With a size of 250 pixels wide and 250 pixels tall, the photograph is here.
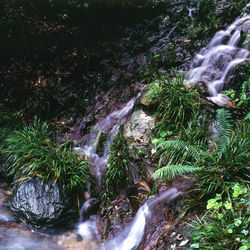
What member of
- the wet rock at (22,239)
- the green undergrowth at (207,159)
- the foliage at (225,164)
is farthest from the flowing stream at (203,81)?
the foliage at (225,164)

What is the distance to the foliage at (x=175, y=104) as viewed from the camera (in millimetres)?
3861

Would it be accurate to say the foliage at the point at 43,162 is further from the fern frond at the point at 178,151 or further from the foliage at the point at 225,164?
the foliage at the point at 225,164

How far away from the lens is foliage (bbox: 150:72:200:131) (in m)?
3.86

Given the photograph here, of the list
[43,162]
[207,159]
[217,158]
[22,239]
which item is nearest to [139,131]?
[207,159]

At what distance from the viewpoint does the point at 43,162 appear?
3869 millimetres

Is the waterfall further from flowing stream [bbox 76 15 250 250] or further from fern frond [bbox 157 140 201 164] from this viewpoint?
fern frond [bbox 157 140 201 164]

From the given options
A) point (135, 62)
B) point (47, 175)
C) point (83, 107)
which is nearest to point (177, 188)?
point (47, 175)

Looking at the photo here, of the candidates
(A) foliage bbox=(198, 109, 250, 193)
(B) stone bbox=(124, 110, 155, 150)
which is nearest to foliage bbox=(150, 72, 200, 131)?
(B) stone bbox=(124, 110, 155, 150)

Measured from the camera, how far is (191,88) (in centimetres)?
412

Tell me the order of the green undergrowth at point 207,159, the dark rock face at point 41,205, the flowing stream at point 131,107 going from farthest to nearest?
the dark rock face at point 41,205 → the flowing stream at point 131,107 → the green undergrowth at point 207,159

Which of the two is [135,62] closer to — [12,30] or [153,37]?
[153,37]

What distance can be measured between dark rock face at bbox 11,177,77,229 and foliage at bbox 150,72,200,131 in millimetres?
2115

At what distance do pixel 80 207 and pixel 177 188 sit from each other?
185 centimetres

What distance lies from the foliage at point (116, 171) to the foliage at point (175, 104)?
2.66 ft
